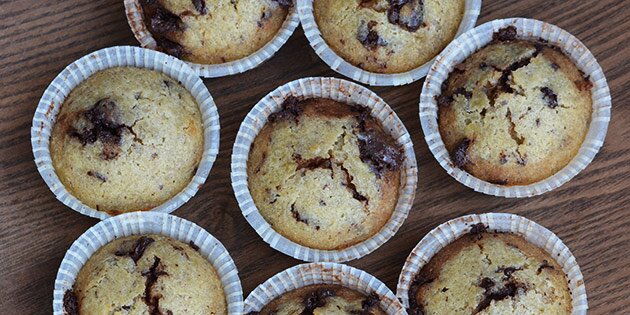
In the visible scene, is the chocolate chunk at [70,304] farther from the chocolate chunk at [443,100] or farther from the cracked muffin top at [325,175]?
the chocolate chunk at [443,100]

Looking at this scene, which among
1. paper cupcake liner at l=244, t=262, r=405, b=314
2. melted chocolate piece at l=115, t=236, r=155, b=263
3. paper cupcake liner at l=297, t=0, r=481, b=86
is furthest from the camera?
paper cupcake liner at l=297, t=0, r=481, b=86

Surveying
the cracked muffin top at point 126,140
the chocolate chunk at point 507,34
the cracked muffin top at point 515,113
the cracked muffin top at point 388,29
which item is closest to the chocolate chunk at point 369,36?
the cracked muffin top at point 388,29

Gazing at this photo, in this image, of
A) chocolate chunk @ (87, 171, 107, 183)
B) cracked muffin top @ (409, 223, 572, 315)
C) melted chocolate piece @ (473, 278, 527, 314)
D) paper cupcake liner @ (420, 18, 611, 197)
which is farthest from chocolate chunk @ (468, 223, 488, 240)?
chocolate chunk @ (87, 171, 107, 183)

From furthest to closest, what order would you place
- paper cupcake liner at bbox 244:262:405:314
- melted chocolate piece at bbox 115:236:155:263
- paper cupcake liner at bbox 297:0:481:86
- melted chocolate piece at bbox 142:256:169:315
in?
paper cupcake liner at bbox 297:0:481:86, paper cupcake liner at bbox 244:262:405:314, melted chocolate piece at bbox 115:236:155:263, melted chocolate piece at bbox 142:256:169:315

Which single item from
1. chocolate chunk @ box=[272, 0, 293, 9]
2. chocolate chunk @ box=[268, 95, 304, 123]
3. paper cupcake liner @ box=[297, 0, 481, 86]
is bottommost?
chocolate chunk @ box=[268, 95, 304, 123]

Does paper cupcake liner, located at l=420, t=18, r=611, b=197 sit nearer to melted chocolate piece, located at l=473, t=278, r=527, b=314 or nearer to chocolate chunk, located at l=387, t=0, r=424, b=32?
chocolate chunk, located at l=387, t=0, r=424, b=32
